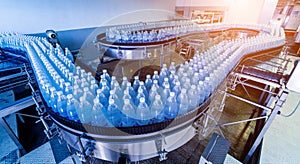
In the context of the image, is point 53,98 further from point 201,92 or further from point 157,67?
point 157,67

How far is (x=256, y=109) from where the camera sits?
224cm

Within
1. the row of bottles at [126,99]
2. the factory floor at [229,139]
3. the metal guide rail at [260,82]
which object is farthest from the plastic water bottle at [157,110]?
the factory floor at [229,139]

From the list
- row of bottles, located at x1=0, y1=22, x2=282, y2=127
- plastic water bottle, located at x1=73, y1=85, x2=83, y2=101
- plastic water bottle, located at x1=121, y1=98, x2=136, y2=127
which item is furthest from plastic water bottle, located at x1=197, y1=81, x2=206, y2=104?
plastic water bottle, located at x1=73, y1=85, x2=83, y2=101

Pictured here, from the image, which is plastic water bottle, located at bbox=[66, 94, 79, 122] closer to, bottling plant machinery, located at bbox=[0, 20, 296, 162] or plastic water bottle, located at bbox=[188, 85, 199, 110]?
bottling plant machinery, located at bbox=[0, 20, 296, 162]

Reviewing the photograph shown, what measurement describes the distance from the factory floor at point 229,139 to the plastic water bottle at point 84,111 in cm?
44

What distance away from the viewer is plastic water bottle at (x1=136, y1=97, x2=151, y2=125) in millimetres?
739

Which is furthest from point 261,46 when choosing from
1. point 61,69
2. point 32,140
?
point 32,140

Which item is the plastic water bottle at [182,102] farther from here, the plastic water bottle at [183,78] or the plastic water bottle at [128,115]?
the plastic water bottle at [128,115]

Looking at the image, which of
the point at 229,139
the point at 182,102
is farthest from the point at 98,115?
the point at 229,139

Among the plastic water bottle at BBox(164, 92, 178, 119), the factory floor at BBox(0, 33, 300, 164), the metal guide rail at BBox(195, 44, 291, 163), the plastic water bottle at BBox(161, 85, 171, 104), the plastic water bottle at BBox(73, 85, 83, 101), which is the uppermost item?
the plastic water bottle at BBox(73, 85, 83, 101)

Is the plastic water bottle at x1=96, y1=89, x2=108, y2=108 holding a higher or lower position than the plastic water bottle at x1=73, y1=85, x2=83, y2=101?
lower

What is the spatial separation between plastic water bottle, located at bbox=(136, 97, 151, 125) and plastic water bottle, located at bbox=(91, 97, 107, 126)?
17 centimetres

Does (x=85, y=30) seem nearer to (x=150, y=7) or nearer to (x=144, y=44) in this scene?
(x=144, y=44)

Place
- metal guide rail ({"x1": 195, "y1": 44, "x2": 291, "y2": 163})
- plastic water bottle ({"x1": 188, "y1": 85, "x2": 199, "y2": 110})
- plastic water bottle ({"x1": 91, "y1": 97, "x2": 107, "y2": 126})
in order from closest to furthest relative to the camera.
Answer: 1. plastic water bottle ({"x1": 91, "y1": 97, "x2": 107, "y2": 126})
2. plastic water bottle ({"x1": 188, "y1": 85, "x2": 199, "y2": 110})
3. metal guide rail ({"x1": 195, "y1": 44, "x2": 291, "y2": 163})
